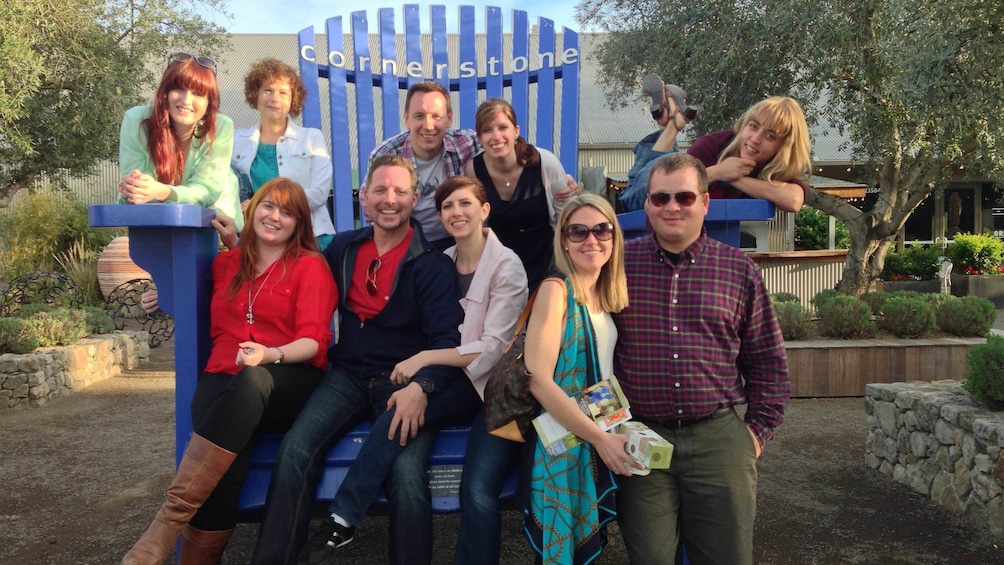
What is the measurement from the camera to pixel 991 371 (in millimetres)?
3068

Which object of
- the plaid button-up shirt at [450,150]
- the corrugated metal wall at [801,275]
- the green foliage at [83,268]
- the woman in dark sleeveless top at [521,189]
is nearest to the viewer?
the woman in dark sleeveless top at [521,189]

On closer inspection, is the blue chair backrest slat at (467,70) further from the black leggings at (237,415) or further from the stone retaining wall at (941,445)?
the stone retaining wall at (941,445)

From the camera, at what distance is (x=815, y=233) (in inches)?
616

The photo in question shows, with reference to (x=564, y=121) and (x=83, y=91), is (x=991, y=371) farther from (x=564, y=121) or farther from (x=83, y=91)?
(x=83, y=91)

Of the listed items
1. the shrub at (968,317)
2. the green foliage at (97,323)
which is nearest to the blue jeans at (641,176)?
the shrub at (968,317)

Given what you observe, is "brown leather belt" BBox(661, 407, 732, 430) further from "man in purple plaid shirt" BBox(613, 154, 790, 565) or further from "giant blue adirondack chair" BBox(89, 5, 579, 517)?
"giant blue adirondack chair" BBox(89, 5, 579, 517)

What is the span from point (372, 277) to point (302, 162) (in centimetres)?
96

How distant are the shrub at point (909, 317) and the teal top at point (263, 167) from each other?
4.70m

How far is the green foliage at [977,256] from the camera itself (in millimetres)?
14148

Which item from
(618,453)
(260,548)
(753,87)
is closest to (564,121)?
(618,453)

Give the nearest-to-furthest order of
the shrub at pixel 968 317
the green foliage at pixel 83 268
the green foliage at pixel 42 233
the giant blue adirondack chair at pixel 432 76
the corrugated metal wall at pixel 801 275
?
the giant blue adirondack chair at pixel 432 76
the shrub at pixel 968 317
the green foliage at pixel 83 268
the green foliage at pixel 42 233
the corrugated metal wall at pixel 801 275

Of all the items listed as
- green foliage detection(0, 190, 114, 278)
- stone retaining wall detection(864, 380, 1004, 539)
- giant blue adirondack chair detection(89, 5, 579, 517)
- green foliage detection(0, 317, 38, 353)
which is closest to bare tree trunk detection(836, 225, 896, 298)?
stone retaining wall detection(864, 380, 1004, 539)

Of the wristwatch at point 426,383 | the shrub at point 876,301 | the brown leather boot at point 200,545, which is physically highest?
the wristwatch at point 426,383

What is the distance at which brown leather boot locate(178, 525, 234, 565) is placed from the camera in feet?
6.21
